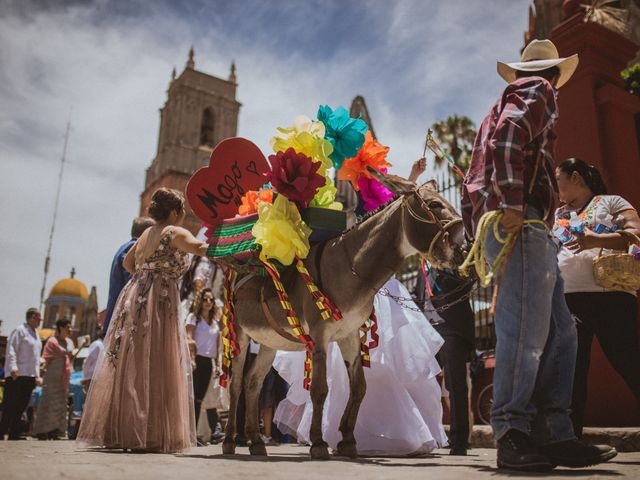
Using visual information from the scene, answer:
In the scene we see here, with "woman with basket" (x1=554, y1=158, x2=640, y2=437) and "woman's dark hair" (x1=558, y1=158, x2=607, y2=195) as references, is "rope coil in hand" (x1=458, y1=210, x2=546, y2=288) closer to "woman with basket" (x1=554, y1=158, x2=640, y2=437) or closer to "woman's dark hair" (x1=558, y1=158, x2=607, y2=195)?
"woman with basket" (x1=554, y1=158, x2=640, y2=437)

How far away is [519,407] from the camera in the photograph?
292 cm

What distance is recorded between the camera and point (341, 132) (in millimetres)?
4785

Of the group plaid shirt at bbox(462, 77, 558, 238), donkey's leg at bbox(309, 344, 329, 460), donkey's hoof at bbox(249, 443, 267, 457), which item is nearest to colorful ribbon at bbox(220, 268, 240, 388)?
donkey's hoof at bbox(249, 443, 267, 457)

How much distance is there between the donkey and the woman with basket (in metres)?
0.98

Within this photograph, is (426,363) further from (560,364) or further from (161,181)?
(161,181)

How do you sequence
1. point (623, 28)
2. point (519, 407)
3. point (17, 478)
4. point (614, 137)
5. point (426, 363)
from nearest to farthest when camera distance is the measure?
point (17, 478), point (519, 407), point (426, 363), point (614, 137), point (623, 28)

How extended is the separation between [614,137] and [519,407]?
4.56 metres

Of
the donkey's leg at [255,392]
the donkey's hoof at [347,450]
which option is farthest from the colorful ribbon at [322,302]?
the donkey's leg at [255,392]

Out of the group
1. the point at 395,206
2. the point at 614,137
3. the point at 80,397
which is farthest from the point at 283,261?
the point at 80,397

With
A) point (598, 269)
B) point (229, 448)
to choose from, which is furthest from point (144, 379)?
point (598, 269)

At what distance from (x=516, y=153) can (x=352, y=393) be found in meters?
2.24

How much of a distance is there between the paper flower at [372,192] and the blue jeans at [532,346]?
1809 mm

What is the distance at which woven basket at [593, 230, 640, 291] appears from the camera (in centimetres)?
385

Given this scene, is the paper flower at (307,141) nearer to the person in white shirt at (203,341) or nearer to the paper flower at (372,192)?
the paper flower at (372,192)
